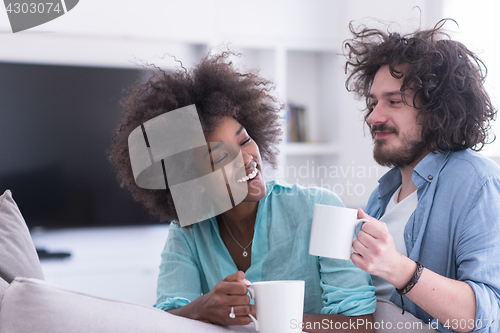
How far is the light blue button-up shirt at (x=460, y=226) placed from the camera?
0.94 meters

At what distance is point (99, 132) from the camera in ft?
8.75

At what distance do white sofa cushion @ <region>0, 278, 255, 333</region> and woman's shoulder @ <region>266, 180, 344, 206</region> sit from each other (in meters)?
0.58

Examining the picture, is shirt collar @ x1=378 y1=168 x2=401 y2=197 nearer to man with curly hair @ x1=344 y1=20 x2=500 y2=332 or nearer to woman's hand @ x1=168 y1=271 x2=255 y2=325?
man with curly hair @ x1=344 y1=20 x2=500 y2=332

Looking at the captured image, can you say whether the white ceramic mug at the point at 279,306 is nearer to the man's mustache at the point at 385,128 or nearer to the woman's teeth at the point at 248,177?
the woman's teeth at the point at 248,177

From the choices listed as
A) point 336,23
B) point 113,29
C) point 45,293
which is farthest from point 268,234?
point 336,23

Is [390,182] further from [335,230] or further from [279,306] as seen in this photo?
[279,306]

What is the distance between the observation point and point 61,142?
263 centimetres

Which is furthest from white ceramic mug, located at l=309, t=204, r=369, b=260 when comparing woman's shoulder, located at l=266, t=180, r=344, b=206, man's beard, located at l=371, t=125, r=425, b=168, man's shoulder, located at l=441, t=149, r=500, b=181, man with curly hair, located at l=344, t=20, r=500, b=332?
man's beard, located at l=371, t=125, r=425, b=168

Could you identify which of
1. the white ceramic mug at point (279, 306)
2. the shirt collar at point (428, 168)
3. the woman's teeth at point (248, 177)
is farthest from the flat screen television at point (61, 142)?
the white ceramic mug at point (279, 306)

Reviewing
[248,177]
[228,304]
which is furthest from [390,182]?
[228,304]

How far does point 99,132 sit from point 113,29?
615 millimetres

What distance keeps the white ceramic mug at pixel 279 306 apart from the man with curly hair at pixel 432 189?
173 mm

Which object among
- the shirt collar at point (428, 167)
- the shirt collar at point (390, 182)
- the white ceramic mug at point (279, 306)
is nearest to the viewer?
the white ceramic mug at point (279, 306)

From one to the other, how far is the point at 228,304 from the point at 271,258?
0.32m
